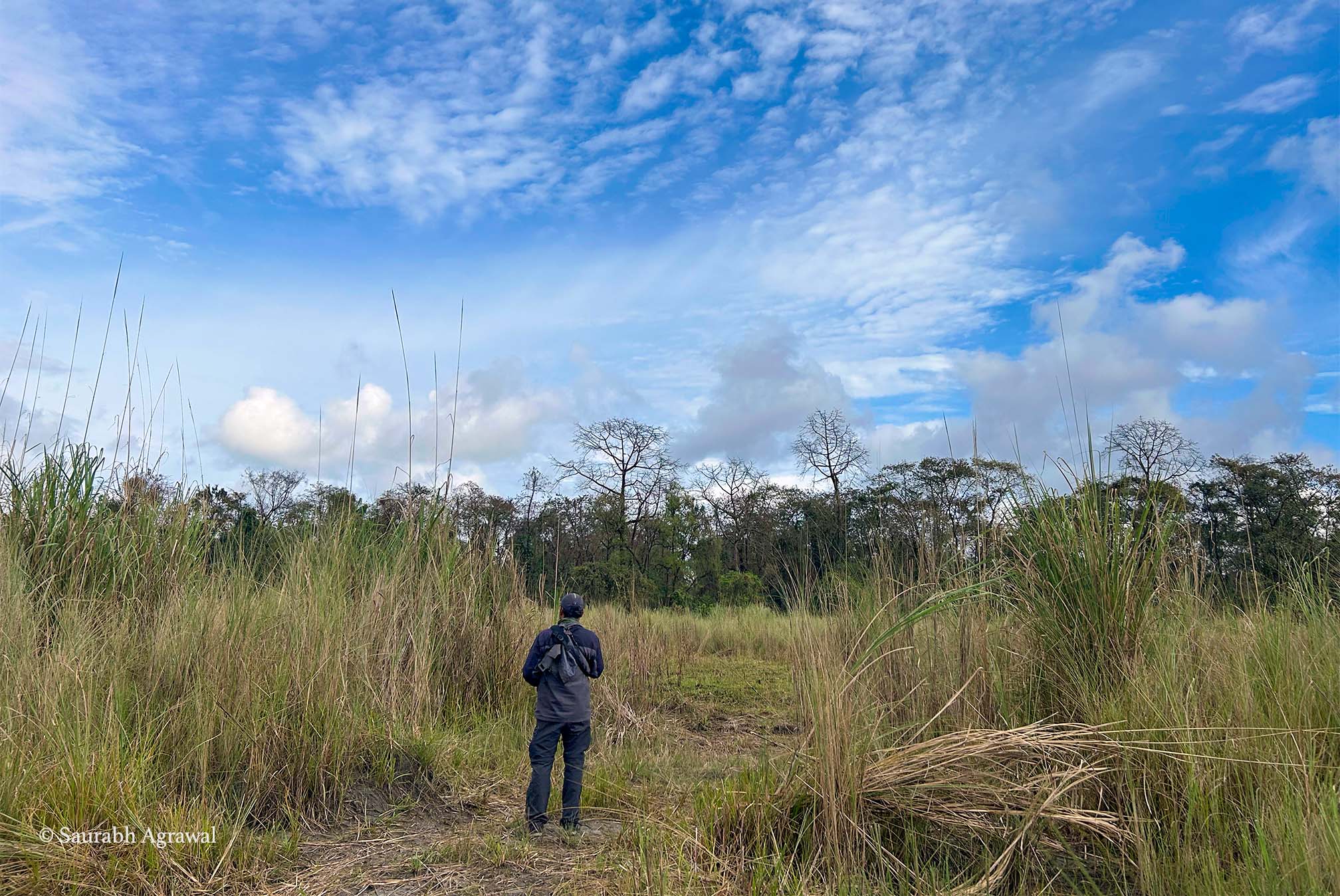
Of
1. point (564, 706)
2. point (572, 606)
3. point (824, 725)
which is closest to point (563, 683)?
point (564, 706)

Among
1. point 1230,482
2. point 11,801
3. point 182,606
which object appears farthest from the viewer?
point 1230,482

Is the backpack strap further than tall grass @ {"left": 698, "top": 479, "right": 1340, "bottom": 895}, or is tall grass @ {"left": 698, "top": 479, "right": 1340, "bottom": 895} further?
the backpack strap

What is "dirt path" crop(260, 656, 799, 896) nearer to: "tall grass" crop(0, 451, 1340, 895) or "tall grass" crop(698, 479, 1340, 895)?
"tall grass" crop(0, 451, 1340, 895)

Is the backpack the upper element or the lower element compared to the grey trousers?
upper

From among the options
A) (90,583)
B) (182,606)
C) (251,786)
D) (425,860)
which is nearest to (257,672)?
(251,786)

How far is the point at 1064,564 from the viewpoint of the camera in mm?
4852

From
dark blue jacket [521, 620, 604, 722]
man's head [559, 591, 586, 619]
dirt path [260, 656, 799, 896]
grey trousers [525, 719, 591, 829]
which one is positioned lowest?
dirt path [260, 656, 799, 896]

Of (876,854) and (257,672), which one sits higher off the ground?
(257,672)

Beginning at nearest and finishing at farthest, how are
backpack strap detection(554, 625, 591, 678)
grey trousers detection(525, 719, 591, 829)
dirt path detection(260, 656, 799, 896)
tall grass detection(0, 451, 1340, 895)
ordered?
tall grass detection(0, 451, 1340, 895) < dirt path detection(260, 656, 799, 896) < grey trousers detection(525, 719, 591, 829) < backpack strap detection(554, 625, 591, 678)

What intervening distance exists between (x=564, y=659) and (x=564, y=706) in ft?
1.00

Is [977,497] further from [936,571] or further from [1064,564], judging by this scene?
[1064,564]

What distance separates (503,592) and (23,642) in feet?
12.9

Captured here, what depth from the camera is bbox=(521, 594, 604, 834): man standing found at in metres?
5.12

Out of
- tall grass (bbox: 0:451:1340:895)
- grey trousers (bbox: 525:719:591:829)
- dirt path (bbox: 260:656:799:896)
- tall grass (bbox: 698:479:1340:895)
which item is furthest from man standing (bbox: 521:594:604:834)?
tall grass (bbox: 698:479:1340:895)
